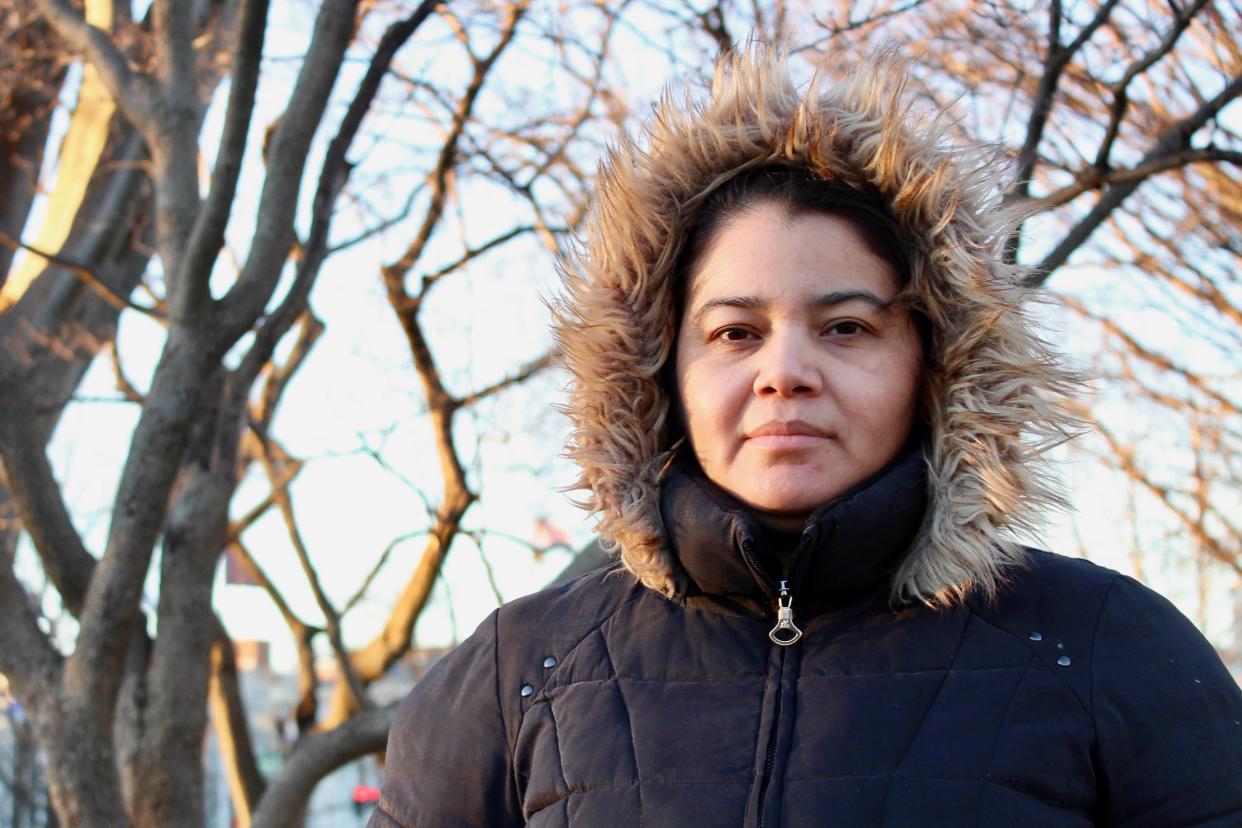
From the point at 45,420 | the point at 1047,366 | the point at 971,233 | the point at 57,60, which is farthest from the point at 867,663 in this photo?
the point at 57,60

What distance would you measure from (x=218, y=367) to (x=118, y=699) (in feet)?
4.04

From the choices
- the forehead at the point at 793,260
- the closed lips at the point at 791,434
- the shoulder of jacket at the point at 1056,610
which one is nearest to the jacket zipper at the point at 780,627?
the closed lips at the point at 791,434

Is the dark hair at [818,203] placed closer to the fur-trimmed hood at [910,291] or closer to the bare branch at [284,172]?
the fur-trimmed hood at [910,291]

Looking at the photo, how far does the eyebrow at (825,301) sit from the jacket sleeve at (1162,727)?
54 centimetres

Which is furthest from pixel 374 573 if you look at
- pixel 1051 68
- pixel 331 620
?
pixel 1051 68

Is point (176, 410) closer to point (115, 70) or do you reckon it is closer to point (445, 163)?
point (115, 70)

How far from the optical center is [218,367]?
4375mm

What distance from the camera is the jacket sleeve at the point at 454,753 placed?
1.93 meters

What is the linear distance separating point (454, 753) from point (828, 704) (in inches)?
22.6

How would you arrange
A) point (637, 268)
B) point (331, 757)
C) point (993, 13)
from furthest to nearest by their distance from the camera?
1. point (331, 757)
2. point (993, 13)
3. point (637, 268)

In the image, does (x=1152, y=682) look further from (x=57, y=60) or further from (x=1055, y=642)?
(x=57, y=60)

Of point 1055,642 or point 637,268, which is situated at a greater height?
point 637,268

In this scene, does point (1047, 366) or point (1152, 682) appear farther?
point (1047, 366)

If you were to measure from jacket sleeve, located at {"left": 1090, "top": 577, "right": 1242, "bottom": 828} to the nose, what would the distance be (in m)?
0.52
